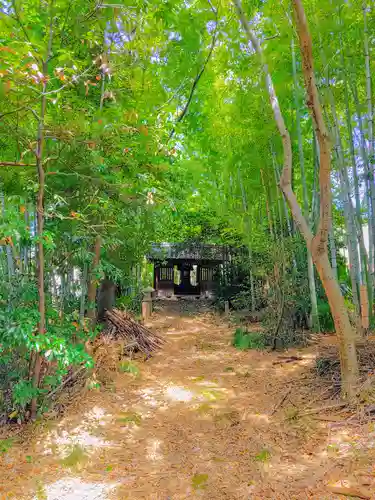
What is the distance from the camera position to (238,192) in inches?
354

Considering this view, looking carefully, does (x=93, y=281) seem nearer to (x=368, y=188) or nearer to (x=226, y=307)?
(x=368, y=188)

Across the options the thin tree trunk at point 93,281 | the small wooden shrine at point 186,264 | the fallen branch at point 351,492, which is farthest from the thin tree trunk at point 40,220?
the small wooden shrine at point 186,264

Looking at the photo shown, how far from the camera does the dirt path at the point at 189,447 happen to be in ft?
A: 7.13

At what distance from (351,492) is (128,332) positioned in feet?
12.5

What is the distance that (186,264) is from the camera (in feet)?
44.3

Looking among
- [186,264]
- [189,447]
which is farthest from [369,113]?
[186,264]

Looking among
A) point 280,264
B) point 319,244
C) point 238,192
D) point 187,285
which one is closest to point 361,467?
point 319,244

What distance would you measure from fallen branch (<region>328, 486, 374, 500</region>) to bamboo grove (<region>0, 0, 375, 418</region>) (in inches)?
46.1

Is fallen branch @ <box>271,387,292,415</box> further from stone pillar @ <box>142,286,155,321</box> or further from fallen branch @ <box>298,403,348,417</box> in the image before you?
stone pillar @ <box>142,286,155,321</box>

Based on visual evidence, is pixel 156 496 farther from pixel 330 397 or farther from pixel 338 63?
pixel 338 63

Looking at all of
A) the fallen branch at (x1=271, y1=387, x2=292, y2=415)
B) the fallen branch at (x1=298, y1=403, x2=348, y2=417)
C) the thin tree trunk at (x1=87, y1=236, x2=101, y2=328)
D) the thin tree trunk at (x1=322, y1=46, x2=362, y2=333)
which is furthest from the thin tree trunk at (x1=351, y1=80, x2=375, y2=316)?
the thin tree trunk at (x1=87, y1=236, x2=101, y2=328)

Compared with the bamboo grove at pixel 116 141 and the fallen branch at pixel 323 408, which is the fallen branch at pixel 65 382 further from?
the fallen branch at pixel 323 408

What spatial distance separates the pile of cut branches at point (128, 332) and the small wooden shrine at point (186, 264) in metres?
5.00

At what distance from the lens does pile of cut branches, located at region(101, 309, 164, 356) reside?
512cm
